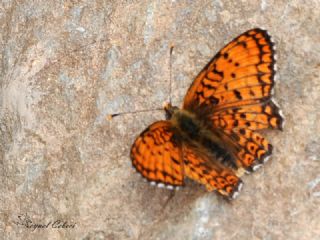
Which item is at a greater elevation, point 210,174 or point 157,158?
point 157,158

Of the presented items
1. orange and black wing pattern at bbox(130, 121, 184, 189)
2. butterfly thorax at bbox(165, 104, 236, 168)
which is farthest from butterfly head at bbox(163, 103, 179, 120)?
orange and black wing pattern at bbox(130, 121, 184, 189)

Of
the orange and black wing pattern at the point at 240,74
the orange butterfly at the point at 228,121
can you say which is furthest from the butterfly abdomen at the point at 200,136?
the orange and black wing pattern at the point at 240,74

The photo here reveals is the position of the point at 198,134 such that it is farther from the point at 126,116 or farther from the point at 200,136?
the point at 126,116

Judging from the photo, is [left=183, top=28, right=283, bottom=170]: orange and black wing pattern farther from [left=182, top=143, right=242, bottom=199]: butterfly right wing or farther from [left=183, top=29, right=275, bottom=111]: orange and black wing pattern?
[left=182, top=143, right=242, bottom=199]: butterfly right wing

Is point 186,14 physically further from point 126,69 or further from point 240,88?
point 240,88

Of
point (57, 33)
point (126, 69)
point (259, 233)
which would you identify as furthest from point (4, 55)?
point (259, 233)

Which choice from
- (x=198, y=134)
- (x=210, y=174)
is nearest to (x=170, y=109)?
(x=198, y=134)
